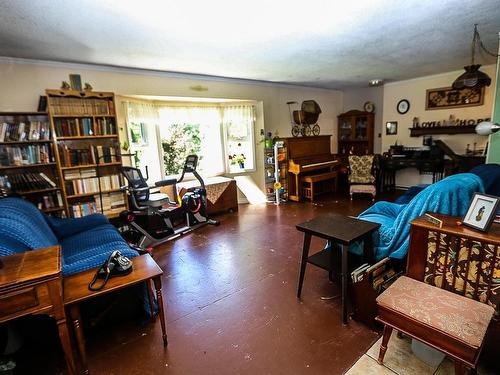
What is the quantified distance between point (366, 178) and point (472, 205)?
3.78m

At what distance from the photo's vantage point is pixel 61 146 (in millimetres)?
3359

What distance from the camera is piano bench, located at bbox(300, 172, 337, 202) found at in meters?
5.29

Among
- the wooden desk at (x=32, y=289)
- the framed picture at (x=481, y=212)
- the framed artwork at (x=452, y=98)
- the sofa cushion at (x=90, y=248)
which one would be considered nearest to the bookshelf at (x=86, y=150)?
the sofa cushion at (x=90, y=248)

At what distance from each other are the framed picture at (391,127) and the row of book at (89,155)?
18.1 ft

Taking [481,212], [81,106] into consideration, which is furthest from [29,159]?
[481,212]

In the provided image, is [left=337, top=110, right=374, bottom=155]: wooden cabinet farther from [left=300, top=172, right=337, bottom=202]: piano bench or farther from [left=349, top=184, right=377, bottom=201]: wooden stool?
[left=349, top=184, right=377, bottom=201]: wooden stool

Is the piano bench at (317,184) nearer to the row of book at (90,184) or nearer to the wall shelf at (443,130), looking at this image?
the wall shelf at (443,130)

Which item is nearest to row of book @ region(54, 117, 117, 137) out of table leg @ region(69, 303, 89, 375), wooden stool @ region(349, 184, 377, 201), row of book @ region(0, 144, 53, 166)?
row of book @ region(0, 144, 53, 166)

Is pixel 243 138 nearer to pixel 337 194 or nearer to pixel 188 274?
pixel 337 194

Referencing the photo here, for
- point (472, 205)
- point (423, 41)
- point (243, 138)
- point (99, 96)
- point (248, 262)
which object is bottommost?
point (248, 262)

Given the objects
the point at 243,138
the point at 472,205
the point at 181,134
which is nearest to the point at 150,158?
the point at 181,134

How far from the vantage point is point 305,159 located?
549 centimetres

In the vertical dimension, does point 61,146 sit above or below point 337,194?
above

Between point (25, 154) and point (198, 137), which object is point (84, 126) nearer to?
point (25, 154)
